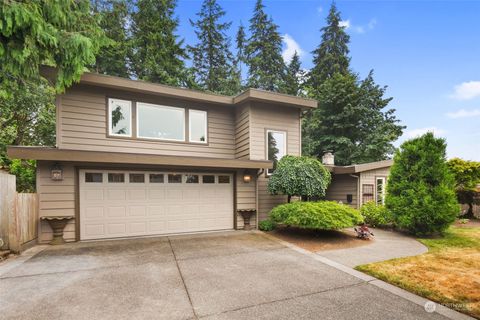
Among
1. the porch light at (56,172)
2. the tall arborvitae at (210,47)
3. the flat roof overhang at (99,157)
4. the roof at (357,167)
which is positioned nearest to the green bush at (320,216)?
the flat roof overhang at (99,157)

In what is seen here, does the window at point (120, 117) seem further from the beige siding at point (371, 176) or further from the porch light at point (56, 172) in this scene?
the beige siding at point (371, 176)

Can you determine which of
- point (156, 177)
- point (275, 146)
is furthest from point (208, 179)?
point (275, 146)

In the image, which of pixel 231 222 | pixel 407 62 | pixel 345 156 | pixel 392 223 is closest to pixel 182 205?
pixel 231 222

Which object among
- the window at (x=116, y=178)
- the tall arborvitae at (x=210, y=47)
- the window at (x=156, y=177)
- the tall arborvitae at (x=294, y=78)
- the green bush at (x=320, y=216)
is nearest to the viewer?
the green bush at (x=320, y=216)

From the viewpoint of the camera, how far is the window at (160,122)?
7.58m

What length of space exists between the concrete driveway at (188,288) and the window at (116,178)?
191 cm

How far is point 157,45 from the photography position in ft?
55.4

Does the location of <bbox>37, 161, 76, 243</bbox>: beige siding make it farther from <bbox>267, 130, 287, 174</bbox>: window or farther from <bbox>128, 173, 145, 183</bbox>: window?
<bbox>267, 130, 287, 174</bbox>: window

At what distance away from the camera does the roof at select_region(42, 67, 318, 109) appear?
6.69 metres

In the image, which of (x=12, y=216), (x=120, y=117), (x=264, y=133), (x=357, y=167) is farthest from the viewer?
(x=357, y=167)

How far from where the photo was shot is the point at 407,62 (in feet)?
39.8

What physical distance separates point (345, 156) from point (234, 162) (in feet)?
43.2

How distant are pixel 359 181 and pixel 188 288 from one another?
952 cm

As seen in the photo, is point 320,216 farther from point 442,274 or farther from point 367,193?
point 367,193
